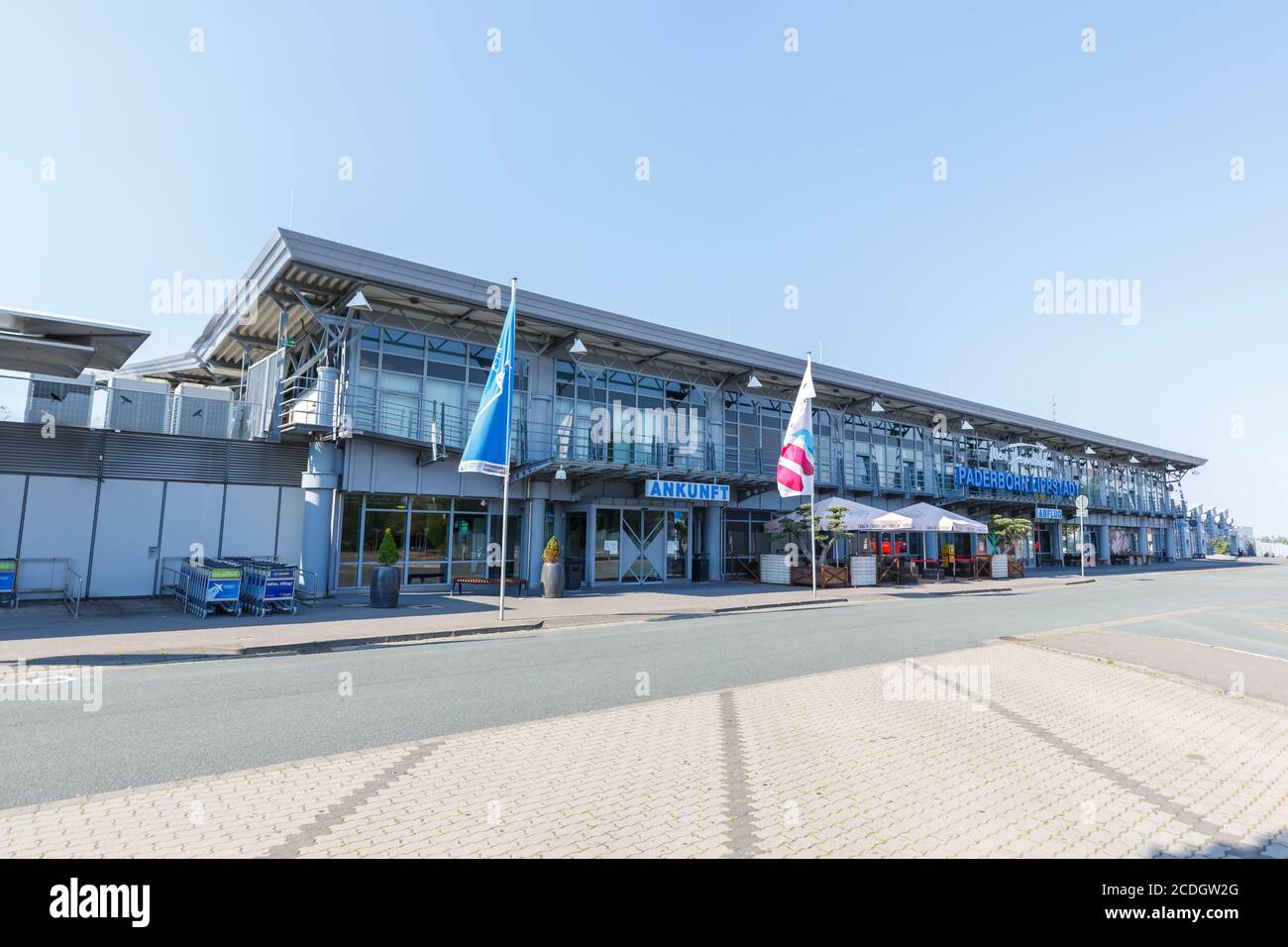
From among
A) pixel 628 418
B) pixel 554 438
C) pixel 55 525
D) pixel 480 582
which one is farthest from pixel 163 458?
pixel 628 418

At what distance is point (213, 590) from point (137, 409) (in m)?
7.71

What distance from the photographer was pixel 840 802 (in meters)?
4.39

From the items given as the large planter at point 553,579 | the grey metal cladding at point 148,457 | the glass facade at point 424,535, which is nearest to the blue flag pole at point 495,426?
the large planter at point 553,579

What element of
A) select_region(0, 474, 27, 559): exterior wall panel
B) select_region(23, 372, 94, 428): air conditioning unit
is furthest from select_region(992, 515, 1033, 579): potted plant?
select_region(0, 474, 27, 559): exterior wall panel

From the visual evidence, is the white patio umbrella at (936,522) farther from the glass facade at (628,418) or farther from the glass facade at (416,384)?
the glass facade at (416,384)

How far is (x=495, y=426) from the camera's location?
1524 centimetres

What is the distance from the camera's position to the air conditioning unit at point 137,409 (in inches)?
716

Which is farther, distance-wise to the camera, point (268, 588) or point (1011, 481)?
point (1011, 481)

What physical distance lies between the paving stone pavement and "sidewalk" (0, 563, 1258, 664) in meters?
6.52

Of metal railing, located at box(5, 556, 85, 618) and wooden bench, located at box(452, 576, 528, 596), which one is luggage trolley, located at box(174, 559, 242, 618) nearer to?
metal railing, located at box(5, 556, 85, 618)

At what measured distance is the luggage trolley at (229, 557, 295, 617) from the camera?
14.6 metres

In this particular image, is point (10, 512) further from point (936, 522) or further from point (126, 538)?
point (936, 522)
